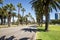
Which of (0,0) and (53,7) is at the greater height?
(0,0)

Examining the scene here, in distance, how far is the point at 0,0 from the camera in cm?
5566

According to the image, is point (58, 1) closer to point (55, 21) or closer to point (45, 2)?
point (45, 2)

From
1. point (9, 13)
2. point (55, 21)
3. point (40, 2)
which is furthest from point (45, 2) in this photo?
point (55, 21)

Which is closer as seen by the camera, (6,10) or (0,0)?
(0,0)

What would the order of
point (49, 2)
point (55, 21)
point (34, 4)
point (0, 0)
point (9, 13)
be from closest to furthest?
point (49, 2) → point (34, 4) → point (0, 0) → point (9, 13) → point (55, 21)

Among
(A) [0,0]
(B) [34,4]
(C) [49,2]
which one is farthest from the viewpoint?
(A) [0,0]

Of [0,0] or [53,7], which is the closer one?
[53,7]

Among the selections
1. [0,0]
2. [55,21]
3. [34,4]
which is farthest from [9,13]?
[55,21]

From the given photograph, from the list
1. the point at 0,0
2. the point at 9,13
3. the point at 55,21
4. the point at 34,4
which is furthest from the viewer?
the point at 55,21

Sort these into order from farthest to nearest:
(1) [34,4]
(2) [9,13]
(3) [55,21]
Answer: (3) [55,21] → (2) [9,13] → (1) [34,4]

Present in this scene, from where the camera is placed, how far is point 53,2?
3706 cm

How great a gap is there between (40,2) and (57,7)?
4462 mm

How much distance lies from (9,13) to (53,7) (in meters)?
41.5

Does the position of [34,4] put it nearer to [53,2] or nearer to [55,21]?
[53,2]
